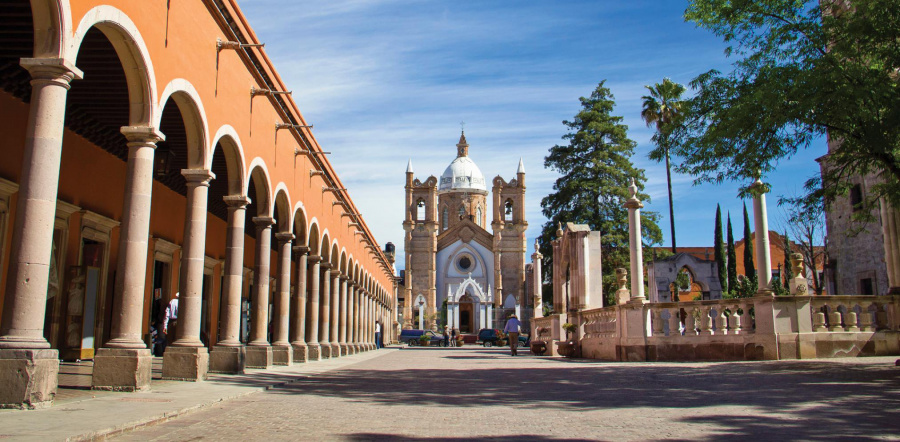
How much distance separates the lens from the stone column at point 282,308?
56.7 feet

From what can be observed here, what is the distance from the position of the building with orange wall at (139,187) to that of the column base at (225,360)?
1.1 inches

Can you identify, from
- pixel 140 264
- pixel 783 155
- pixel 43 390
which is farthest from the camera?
pixel 783 155

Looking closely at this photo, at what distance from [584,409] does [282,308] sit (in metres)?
11.9

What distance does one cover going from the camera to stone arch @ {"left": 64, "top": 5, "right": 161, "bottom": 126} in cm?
838

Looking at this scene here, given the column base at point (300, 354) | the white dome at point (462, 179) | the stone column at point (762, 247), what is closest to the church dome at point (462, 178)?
the white dome at point (462, 179)

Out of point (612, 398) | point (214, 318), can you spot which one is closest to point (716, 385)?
point (612, 398)

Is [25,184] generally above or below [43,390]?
above

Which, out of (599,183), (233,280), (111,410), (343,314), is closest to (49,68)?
(111,410)

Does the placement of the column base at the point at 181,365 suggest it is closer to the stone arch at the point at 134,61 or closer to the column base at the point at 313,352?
the stone arch at the point at 134,61

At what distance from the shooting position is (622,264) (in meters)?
39.2

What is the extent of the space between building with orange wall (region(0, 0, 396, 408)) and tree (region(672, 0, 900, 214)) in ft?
28.0

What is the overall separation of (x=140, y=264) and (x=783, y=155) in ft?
33.1

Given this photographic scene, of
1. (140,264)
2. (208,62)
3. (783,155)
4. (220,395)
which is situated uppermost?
(208,62)

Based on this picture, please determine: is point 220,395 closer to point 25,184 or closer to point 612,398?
point 25,184
